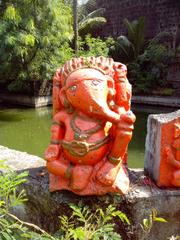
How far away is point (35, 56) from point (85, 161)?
283 inches

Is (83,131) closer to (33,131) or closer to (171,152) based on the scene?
(171,152)

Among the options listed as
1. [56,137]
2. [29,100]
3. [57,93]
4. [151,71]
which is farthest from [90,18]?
[56,137]

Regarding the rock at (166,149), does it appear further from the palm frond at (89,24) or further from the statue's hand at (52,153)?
the palm frond at (89,24)

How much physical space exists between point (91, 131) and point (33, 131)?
4.60 m

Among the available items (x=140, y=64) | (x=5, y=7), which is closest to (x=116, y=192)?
(x=5, y=7)

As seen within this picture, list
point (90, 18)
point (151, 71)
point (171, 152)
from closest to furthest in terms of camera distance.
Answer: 1. point (171, 152)
2. point (151, 71)
3. point (90, 18)

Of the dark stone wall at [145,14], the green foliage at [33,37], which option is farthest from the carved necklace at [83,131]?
the dark stone wall at [145,14]

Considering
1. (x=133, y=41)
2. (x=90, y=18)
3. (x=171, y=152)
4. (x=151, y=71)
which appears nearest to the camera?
(x=171, y=152)

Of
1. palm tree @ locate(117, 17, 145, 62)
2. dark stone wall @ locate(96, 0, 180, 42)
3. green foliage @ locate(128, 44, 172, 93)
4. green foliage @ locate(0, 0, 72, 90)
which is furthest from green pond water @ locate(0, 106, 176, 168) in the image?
dark stone wall @ locate(96, 0, 180, 42)

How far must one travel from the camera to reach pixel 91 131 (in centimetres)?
177

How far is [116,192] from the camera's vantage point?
1807 mm

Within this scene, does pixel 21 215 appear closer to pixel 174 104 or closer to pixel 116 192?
pixel 116 192

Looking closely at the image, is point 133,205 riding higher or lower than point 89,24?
lower

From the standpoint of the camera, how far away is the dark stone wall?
10.6 meters
